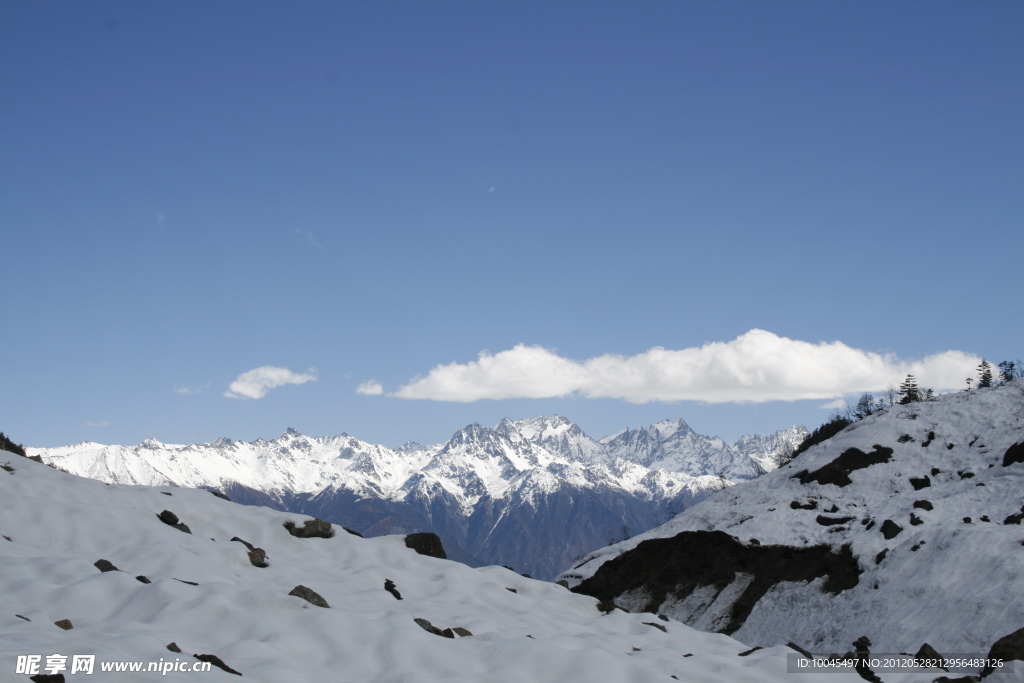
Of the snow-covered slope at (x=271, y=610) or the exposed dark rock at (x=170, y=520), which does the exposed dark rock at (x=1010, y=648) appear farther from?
the exposed dark rock at (x=170, y=520)

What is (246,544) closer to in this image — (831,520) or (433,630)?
(433,630)

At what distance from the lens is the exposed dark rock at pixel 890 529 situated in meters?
43.6

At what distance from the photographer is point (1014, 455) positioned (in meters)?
49.5

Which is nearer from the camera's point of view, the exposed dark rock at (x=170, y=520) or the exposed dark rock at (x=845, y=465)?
the exposed dark rock at (x=170, y=520)

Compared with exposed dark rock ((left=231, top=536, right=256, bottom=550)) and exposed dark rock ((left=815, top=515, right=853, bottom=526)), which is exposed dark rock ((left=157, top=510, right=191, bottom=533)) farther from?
exposed dark rock ((left=815, top=515, right=853, bottom=526))

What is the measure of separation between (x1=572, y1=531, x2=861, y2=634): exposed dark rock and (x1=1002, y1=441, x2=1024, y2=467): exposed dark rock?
15.1 meters

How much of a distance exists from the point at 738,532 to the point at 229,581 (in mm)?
43988

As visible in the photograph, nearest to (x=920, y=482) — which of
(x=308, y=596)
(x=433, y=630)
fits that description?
(x=433, y=630)

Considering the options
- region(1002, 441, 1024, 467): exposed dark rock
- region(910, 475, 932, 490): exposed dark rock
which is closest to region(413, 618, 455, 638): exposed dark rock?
region(1002, 441, 1024, 467): exposed dark rock

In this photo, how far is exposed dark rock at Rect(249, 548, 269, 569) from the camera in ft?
69.8

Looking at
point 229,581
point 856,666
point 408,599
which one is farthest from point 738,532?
point 229,581

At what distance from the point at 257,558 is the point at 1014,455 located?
52.0 metres

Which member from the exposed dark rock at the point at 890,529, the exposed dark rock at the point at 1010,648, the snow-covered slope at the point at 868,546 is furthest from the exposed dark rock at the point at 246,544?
the exposed dark rock at the point at 890,529

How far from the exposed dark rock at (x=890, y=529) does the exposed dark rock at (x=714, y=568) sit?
2.48 metres
